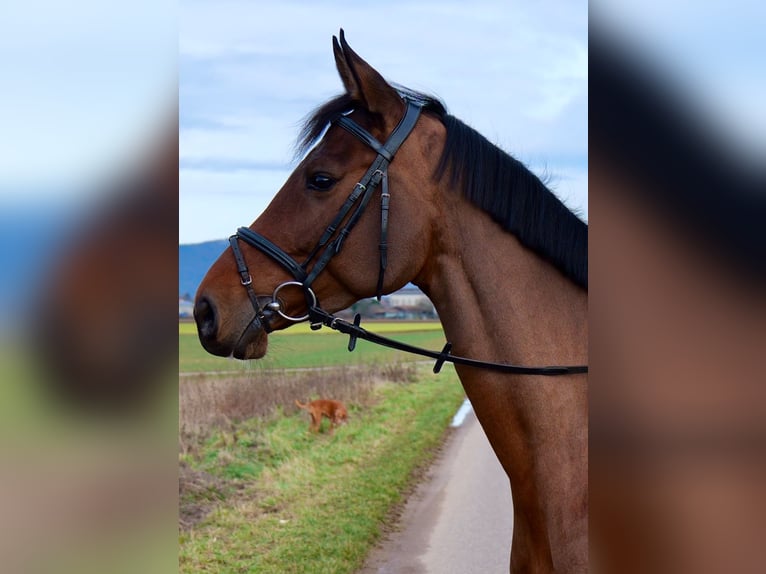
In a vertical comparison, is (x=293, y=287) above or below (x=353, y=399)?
above

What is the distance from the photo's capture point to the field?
18.2 feet

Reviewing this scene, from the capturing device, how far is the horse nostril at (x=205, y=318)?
103 inches

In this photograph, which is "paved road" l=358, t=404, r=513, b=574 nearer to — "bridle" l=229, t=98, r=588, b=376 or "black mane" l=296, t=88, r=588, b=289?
"bridle" l=229, t=98, r=588, b=376

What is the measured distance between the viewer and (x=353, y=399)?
13.7 m

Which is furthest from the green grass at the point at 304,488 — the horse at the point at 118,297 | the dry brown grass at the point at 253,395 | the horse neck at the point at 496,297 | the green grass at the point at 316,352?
the horse at the point at 118,297

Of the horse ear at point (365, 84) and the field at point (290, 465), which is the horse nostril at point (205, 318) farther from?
the horse ear at point (365, 84)

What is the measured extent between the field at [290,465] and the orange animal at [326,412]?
18cm

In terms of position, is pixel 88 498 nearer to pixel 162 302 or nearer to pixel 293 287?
pixel 162 302

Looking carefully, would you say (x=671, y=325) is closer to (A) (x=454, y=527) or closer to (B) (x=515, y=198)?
(B) (x=515, y=198)

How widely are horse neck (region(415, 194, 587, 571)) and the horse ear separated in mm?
508

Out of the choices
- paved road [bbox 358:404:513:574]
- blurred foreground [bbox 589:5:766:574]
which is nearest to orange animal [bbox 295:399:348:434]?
paved road [bbox 358:404:513:574]

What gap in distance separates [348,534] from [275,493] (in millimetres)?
1698

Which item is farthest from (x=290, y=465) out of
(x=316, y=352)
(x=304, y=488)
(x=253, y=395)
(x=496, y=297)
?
(x=316, y=352)

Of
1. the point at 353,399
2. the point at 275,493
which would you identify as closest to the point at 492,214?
the point at 275,493
